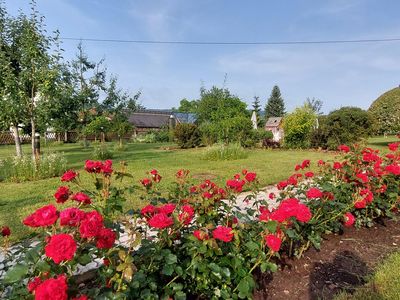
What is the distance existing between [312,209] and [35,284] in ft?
7.75

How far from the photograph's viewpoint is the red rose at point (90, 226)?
44.3 inches

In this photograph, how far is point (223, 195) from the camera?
7.94 feet

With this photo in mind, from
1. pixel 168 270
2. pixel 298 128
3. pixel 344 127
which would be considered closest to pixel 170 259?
pixel 168 270

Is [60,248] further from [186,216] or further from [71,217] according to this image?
[186,216]

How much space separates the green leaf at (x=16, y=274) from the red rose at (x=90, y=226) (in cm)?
26

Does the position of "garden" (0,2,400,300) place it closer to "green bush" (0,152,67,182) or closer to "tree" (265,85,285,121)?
"green bush" (0,152,67,182)

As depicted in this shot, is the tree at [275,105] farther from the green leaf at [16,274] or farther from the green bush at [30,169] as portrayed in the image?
the green leaf at [16,274]

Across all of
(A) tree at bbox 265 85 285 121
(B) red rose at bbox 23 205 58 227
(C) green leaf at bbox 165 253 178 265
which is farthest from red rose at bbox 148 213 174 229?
(A) tree at bbox 265 85 285 121

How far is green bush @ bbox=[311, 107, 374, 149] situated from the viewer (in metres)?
14.5

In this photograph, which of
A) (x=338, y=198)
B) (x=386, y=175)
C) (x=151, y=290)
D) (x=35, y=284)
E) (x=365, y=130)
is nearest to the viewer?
(x=35, y=284)

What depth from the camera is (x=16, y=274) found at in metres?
1.15

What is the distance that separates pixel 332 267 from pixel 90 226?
7.19 ft

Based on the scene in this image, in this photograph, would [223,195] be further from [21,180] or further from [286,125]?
[286,125]

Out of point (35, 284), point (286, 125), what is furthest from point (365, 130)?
point (35, 284)
